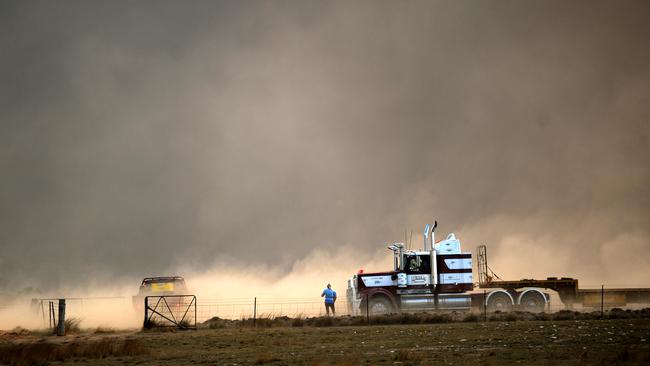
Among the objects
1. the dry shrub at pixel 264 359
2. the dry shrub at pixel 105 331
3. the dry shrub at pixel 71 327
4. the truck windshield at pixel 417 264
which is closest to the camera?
the dry shrub at pixel 264 359

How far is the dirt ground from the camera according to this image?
21.9 meters

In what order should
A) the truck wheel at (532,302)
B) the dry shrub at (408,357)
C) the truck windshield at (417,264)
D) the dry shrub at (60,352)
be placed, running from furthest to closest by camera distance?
1. the truck windshield at (417,264)
2. the truck wheel at (532,302)
3. the dry shrub at (60,352)
4. the dry shrub at (408,357)

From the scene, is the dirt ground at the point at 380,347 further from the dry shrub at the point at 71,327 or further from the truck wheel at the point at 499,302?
the truck wheel at the point at 499,302

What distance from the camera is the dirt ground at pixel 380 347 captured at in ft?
71.9

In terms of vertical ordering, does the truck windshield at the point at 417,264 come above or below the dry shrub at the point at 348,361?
above

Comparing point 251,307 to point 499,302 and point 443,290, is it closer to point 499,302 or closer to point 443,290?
point 443,290

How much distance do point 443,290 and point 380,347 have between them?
63.2 feet

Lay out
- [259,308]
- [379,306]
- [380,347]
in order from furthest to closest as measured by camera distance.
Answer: [259,308]
[379,306]
[380,347]

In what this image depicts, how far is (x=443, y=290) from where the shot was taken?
A: 4478 centimetres

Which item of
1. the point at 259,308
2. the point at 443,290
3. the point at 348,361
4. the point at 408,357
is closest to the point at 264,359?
the point at 348,361

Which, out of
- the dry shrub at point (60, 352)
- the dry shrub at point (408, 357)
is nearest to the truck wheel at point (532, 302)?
the dry shrub at point (408, 357)

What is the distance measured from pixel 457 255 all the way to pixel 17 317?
111ft

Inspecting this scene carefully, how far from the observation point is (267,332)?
115 ft

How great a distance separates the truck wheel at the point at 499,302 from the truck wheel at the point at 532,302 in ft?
2.57
